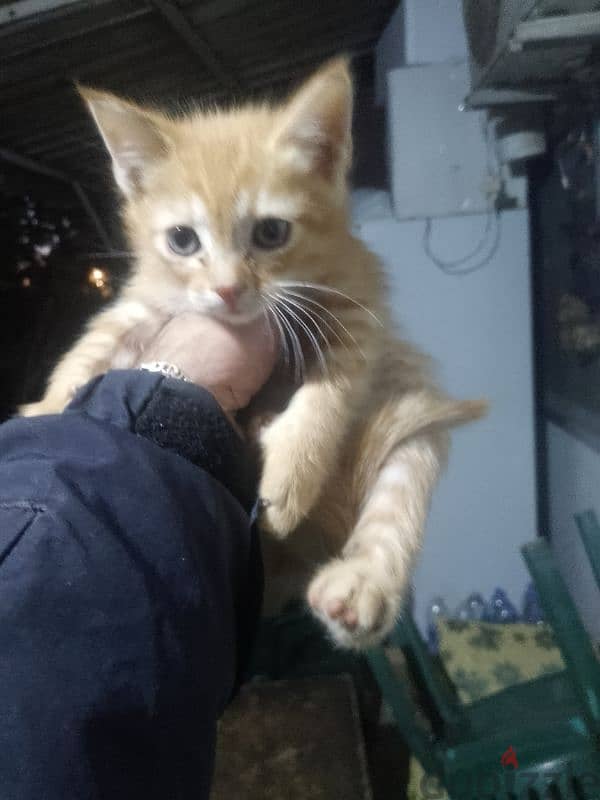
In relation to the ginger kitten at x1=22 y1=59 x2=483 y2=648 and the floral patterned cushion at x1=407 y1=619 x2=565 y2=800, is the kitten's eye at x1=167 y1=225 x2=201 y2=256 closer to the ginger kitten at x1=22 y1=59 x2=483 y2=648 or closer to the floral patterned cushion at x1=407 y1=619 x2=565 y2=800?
the ginger kitten at x1=22 y1=59 x2=483 y2=648

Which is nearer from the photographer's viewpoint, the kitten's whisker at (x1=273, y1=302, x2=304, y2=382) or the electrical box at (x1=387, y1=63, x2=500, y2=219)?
the kitten's whisker at (x1=273, y1=302, x2=304, y2=382)

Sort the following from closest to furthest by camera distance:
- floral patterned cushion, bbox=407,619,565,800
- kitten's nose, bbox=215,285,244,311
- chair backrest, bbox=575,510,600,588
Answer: kitten's nose, bbox=215,285,244,311, chair backrest, bbox=575,510,600,588, floral patterned cushion, bbox=407,619,565,800

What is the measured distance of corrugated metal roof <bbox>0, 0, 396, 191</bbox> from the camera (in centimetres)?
131

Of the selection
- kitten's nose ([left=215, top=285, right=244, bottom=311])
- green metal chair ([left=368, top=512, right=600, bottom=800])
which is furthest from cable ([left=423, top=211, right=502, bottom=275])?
kitten's nose ([left=215, top=285, right=244, bottom=311])

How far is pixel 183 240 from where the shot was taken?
0.89m

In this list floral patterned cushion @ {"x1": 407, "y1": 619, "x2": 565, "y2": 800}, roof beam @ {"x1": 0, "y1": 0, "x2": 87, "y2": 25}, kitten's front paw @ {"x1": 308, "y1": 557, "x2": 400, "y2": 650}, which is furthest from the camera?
floral patterned cushion @ {"x1": 407, "y1": 619, "x2": 565, "y2": 800}

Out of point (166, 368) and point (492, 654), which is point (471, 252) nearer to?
point (492, 654)

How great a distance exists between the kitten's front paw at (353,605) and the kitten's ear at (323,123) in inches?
23.2

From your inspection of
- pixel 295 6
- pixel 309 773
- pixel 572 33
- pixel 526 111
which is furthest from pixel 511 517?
pixel 295 6

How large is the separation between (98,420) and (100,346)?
395mm

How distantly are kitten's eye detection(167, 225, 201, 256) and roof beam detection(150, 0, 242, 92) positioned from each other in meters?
0.73

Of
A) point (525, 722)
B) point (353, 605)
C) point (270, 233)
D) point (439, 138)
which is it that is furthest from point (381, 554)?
point (439, 138)

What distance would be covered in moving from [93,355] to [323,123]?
49 cm

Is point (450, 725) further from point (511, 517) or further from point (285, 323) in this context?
point (285, 323)
